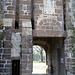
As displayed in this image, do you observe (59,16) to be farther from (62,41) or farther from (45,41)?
(45,41)

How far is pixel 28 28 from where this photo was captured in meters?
8.87

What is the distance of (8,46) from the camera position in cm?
880

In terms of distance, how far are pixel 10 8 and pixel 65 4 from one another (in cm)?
308

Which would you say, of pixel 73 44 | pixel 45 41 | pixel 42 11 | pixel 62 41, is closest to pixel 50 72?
pixel 45 41

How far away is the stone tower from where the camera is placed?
8680 mm

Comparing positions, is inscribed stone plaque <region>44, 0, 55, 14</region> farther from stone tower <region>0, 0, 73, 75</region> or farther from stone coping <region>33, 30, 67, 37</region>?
stone coping <region>33, 30, 67, 37</region>

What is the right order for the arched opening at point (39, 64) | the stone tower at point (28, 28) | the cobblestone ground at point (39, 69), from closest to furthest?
the stone tower at point (28, 28), the cobblestone ground at point (39, 69), the arched opening at point (39, 64)

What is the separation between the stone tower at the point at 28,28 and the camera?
8.68m

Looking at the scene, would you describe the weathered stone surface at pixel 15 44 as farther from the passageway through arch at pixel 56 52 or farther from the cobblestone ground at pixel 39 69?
the cobblestone ground at pixel 39 69

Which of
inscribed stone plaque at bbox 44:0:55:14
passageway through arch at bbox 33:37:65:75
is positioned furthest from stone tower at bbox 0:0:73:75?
passageway through arch at bbox 33:37:65:75

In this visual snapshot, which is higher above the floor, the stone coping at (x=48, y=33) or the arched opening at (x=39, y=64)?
the stone coping at (x=48, y=33)

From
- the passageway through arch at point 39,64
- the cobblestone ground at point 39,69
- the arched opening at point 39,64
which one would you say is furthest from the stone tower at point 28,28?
the passageway through arch at point 39,64

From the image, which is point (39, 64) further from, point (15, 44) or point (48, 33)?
point (15, 44)

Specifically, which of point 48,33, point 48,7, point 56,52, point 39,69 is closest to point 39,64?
point 39,69
